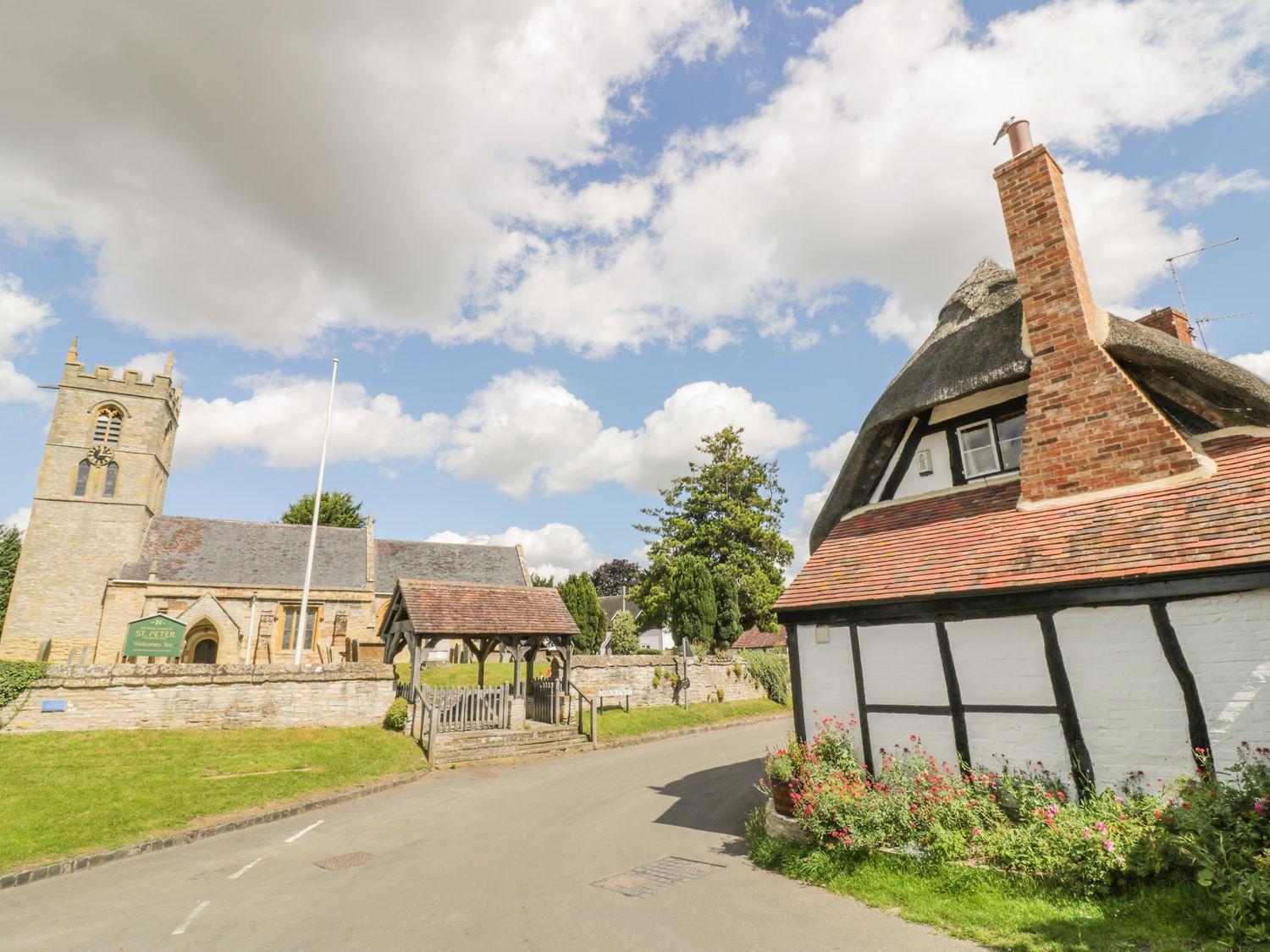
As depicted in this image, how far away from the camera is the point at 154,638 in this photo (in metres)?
21.2

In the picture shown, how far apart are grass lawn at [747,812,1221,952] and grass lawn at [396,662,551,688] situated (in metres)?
23.2

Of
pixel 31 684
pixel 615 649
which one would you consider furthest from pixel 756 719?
pixel 31 684

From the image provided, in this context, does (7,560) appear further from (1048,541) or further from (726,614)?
(1048,541)

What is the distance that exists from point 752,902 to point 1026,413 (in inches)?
300

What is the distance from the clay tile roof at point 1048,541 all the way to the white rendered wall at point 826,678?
0.61m

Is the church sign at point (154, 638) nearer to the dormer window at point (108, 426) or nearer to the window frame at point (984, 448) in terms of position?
the dormer window at point (108, 426)

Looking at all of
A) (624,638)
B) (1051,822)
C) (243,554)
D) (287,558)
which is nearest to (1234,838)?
(1051,822)

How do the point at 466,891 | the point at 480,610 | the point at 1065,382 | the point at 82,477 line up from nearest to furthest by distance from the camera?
the point at 466,891 < the point at 1065,382 < the point at 480,610 < the point at 82,477

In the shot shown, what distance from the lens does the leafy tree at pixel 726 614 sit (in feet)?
104

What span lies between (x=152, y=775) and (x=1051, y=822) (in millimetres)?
17039

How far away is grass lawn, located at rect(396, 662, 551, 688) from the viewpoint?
3064 cm

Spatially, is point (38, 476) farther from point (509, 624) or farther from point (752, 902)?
point (752, 902)

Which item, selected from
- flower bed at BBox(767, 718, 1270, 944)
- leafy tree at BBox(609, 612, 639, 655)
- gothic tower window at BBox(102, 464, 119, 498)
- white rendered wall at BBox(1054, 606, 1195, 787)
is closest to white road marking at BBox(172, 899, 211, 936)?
flower bed at BBox(767, 718, 1270, 944)

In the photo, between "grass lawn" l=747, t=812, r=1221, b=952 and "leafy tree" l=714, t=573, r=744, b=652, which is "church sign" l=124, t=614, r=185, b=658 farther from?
"grass lawn" l=747, t=812, r=1221, b=952
